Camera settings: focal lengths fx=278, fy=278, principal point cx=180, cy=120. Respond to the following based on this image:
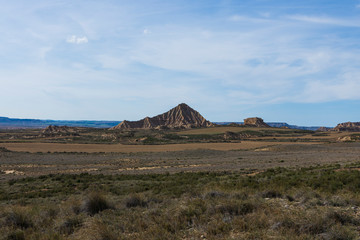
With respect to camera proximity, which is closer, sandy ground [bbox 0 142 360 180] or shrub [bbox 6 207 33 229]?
shrub [bbox 6 207 33 229]

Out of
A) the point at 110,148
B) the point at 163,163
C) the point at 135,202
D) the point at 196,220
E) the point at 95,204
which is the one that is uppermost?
the point at 196,220

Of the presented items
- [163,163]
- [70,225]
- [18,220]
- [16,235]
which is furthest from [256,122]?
[16,235]

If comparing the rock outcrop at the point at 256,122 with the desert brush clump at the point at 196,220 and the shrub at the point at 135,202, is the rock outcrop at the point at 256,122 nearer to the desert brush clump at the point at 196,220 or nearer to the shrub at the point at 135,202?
the shrub at the point at 135,202

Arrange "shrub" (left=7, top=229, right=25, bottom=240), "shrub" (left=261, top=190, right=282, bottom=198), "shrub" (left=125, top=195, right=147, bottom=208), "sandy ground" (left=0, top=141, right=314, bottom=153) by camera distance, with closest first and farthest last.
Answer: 1. "shrub" (left=7, top=229, right=25, bottom=240)
2. "shrub" (left=125, top=195, right=147, bottom=208)
3. "shrub" (left=261, top=190, right=282, bottom=198)
4. "sandy ground" (left=0, top=141, right=314, bottom=153)

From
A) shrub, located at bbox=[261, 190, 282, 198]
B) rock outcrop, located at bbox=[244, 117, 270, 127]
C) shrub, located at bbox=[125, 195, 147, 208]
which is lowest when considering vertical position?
shrub, located at bbox=[125, 195, 147, 208]

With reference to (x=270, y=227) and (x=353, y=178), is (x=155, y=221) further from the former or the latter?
(x=353, y=178)

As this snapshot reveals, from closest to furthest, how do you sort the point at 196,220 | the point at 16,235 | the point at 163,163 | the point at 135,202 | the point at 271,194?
1. the point at 16,235
2. the point at 196,220
3. the point at 135,202
4. the point at 271,194
5. the point at 163,163

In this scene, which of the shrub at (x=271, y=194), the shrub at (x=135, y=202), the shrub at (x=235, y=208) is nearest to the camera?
the shrub at (x=235, y=208)

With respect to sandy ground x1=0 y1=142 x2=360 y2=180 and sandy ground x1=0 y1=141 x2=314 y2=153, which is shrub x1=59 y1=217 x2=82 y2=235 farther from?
sandy ground x1=0 y1=141 x2=314 y2=153

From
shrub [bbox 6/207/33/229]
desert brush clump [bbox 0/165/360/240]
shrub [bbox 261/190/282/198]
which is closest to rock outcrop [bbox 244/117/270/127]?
shrub [bbox 261/190/282/198]

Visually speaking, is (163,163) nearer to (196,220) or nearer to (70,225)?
(70,225)

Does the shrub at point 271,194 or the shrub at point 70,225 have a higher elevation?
the shrub at point 271,194

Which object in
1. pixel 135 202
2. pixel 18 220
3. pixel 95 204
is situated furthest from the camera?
pixel 135 202

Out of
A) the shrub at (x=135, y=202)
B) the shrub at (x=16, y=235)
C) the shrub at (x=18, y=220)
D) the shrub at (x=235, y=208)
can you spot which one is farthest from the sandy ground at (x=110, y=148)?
the shrub at (x=16, y=235)
